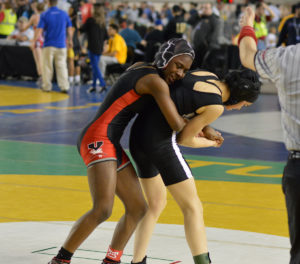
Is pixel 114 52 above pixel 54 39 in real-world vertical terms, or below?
below

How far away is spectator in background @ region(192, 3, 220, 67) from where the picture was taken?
23.1 meters

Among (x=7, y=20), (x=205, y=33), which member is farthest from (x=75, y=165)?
(x=7, y=20)

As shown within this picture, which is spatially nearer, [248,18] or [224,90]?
[248,18]

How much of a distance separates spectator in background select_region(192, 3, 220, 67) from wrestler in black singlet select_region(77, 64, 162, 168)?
58.6 feet

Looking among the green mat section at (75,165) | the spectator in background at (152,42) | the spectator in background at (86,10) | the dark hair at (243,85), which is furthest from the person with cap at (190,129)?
the spectator in background at (86,10)

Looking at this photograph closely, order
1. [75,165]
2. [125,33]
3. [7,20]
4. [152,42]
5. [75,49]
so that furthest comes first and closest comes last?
[7,20], [125,33], [152,42], [75,49], [75,165]

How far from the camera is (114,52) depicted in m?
22.2

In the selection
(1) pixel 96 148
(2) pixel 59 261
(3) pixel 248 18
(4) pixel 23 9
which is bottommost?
(4) pixel 23 9

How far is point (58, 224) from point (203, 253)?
2.07 metres

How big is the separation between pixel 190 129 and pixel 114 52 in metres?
17.1

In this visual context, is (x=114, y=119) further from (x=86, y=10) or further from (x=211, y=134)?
(x=86, y=10)

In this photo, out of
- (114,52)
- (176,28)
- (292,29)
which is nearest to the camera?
(292,29)

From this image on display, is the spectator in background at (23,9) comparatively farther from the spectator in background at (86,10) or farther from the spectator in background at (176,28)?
the spectator in background at (176,28)

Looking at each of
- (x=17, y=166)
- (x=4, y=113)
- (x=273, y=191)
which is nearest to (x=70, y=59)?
(x=4, y=113)
